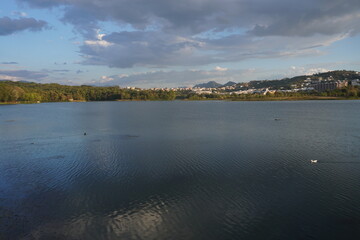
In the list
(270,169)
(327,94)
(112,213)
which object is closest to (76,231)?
(112,213)

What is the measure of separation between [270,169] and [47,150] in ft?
65.2

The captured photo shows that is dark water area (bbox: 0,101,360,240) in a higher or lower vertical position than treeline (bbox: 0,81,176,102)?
lower

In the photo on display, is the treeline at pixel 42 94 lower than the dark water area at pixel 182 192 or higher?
higher

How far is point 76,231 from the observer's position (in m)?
9.73

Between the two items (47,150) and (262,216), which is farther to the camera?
(47,150)

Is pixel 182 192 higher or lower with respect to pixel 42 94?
lower

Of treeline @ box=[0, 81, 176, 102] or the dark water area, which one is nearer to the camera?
the dark water area

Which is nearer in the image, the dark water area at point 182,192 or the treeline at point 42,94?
the dark water area at point 182,192

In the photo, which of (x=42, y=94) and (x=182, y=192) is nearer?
(x=182, y=192)

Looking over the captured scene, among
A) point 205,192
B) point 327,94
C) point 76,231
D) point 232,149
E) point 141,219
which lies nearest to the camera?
point 76,231

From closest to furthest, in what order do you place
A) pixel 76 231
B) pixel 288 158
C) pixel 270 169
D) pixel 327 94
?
1. pixel 76 231
2. pixel 270 169
3. pixel 288 158
4. pixel 327 94

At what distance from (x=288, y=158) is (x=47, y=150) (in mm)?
21404

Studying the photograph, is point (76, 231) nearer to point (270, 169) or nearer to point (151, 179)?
point (151, 179)

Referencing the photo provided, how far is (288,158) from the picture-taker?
19672 millimetres
